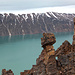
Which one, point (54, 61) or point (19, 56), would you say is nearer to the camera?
point (54, 61)

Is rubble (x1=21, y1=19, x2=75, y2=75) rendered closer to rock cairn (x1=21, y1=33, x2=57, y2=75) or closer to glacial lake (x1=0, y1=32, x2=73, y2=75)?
rock cairn (x1=21, y1=33, x2=57, y2=75)

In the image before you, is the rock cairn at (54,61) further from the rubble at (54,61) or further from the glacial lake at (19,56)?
the glacial lake at (19,56)

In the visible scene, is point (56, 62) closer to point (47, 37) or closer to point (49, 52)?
point (49, 52)

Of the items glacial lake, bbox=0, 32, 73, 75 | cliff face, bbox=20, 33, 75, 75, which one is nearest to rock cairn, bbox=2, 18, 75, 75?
cliff face, bbox=20, 33, 75, 75

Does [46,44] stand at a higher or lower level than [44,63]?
higher

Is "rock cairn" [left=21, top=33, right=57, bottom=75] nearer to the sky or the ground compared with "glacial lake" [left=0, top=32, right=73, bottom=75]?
nearer to the ground

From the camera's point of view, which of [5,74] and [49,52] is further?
[5,74]

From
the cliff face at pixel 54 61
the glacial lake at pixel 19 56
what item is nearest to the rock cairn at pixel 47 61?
the cliff face at pixel 54 61

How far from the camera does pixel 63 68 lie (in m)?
14.5

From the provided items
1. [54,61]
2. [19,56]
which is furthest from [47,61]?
[19,56]

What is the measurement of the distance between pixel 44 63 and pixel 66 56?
2.06 metres

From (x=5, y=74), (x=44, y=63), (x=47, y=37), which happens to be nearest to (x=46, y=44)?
(x=47, y=37)

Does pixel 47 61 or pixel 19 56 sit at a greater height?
pixel 19 56

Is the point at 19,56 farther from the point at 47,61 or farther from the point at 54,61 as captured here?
the point at 54,61
